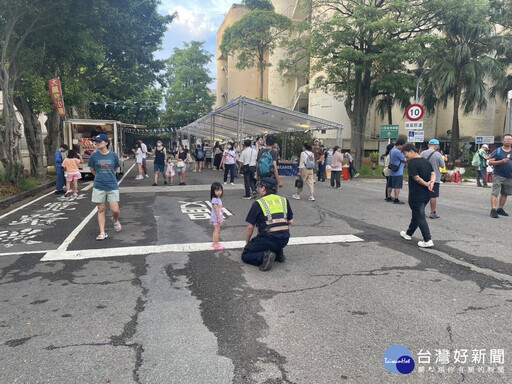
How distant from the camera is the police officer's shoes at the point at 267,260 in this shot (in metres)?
5.03

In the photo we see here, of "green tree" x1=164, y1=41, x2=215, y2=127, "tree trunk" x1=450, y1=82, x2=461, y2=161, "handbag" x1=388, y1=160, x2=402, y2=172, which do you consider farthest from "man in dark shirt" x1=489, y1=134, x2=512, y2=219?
"green tree" x1=164, y1=41, x2=215, y2=127

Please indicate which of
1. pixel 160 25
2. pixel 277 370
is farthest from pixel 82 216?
pixel 160 25

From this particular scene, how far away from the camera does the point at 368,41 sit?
20375mm

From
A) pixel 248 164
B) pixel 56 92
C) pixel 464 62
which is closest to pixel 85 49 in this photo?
pixel 56 92

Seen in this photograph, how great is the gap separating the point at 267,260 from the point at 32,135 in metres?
15.8

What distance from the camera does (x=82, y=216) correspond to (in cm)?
902

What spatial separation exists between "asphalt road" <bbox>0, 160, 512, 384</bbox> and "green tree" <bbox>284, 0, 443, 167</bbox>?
14.6m

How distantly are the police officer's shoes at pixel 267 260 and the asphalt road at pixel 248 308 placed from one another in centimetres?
10

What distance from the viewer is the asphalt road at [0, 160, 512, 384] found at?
2.90m

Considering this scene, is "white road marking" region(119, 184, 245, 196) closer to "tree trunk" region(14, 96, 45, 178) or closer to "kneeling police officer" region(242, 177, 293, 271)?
"tree trunk" region(14, 96, 45, 178)

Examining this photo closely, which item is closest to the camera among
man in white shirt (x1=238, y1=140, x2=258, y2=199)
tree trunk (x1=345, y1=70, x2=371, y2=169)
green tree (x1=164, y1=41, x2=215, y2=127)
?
man in white shirt (x1=238, y1=140, x2=258, y2=199)

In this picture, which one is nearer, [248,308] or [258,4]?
[248,308]

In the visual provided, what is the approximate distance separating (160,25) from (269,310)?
67.6 feet
